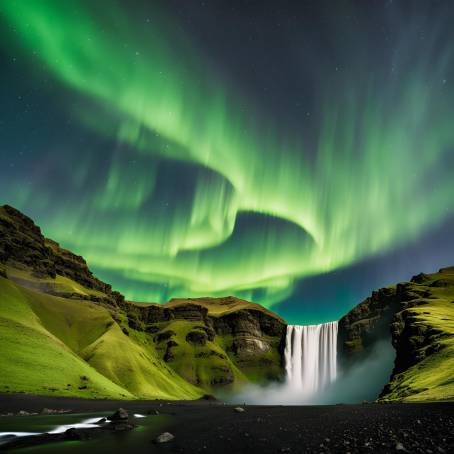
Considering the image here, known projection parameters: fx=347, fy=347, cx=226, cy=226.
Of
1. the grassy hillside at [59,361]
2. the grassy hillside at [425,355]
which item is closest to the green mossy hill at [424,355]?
the grassy hillside at [425,355]

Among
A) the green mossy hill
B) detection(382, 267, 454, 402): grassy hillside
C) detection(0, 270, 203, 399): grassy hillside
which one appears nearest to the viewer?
detection(382, 267, 454, 402): grassy hillside

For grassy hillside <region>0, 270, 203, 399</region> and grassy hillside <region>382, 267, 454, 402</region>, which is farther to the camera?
grassy hillside <region>0, 270, 203, 399</region>

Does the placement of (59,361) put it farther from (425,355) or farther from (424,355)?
(425,355)

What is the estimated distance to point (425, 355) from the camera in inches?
4783

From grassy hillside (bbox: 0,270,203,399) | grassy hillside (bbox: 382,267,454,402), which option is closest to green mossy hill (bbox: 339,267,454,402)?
grassy hillside (bbox: 382,267,454,402)

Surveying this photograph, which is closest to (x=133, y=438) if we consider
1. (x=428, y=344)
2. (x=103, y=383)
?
(x=103, y=383)

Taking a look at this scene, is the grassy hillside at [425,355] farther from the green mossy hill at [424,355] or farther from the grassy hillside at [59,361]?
the grassy hillside at [59,361]

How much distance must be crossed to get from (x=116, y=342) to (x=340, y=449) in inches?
7744

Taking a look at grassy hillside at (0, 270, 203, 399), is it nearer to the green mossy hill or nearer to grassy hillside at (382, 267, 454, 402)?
the green mossy hill

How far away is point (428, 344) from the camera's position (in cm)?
12900

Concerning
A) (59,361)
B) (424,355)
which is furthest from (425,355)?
(59,361)

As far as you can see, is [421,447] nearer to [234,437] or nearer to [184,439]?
[234,437]

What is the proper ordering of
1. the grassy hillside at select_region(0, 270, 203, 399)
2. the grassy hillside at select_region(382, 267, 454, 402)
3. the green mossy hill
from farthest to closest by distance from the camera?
1. the grassy hillside at select_region(0, 270, 203, 399)
2. the green mossy hill
3. the grassy hillside at select_region(382, 267, 454, 402)

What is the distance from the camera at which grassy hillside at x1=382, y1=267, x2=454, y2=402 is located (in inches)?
3206
